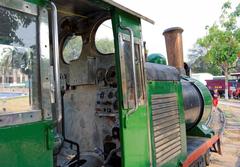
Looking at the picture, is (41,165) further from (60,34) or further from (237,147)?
(237,147)

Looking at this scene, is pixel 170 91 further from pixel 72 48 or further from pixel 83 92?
pixel 72 48

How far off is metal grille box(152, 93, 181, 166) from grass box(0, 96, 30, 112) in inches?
69.0

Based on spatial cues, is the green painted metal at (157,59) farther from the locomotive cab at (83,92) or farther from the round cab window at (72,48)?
the round cab window at (72,48)

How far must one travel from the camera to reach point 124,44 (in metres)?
2.67

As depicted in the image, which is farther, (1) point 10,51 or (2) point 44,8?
(2) point 44,8

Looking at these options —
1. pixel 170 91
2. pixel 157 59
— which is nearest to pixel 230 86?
pixel 157 59

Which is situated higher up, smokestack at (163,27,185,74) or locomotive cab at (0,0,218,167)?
smokestack at (163,27,185,74)

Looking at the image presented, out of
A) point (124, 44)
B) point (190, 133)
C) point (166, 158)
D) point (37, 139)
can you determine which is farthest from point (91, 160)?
point (190, 133)

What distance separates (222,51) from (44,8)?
26010 mm

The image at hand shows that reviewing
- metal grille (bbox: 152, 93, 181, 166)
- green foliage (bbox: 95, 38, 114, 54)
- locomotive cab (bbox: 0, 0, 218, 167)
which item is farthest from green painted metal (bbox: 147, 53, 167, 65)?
green foliage (bbox: 95, 38, 114, 54)

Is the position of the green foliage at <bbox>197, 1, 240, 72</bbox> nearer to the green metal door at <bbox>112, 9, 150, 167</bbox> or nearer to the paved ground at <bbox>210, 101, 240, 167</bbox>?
the paved ground at <bbox>210, 101, 240, 167</bbox>

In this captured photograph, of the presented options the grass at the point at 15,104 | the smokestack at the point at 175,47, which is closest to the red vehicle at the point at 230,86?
the smokestack at the point at 175,47

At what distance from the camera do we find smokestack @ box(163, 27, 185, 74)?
6082 millimetres

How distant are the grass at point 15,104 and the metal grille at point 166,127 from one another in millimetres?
1751
